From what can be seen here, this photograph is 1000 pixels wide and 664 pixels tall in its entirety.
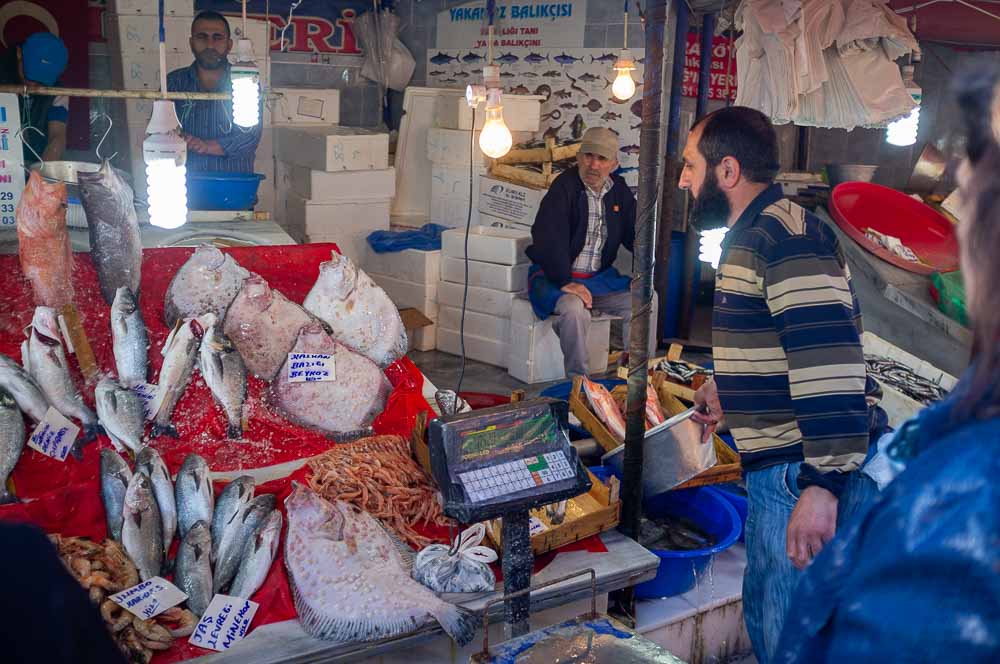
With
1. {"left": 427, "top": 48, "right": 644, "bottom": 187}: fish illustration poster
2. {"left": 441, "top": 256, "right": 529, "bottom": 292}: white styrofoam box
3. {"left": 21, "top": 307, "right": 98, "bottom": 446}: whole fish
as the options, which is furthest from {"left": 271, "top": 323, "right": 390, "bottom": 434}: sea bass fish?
{"left": 427, "top": 48, "right": 644, "bottom": 187}: fish illustration poster

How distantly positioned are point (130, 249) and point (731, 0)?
4.23m

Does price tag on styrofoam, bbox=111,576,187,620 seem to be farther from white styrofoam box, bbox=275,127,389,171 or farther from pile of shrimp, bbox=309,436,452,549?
white styrofoam box, bbox=275,127,389,171

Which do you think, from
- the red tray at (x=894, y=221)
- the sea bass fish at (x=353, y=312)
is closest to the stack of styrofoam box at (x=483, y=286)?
the red tray at (x=894, y=221)

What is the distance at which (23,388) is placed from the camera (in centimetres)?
373

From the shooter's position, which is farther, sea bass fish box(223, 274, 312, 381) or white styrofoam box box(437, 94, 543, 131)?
white styrofoam box box(437, 94, 543, 131)

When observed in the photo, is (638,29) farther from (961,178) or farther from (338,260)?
(961,178)

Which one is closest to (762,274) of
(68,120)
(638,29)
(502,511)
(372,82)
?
(502,511)

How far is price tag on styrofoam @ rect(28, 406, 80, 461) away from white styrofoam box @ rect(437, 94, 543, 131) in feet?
17.6

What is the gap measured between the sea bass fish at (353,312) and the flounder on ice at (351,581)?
4.34 ft

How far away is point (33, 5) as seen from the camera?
29.3 ft

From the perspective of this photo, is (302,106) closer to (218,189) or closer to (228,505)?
(218,189)

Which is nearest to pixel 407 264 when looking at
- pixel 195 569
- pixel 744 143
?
pixel 195 569

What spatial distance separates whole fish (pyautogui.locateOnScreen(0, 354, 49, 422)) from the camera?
3.71 m

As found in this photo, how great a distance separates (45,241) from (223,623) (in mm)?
2102
